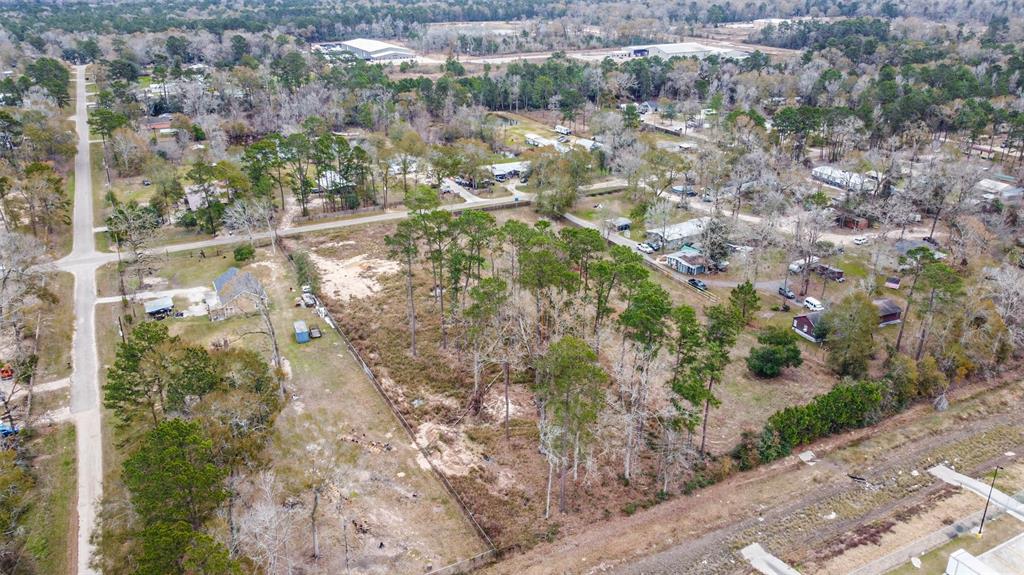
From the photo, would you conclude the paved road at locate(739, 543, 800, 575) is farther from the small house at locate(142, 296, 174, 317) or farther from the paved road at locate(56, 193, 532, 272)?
the paved road at locate(56, 193, 532, 272)

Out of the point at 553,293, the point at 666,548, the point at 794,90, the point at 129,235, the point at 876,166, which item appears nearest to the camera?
the point at 666,548

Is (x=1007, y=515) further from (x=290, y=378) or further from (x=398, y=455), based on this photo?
(x=290, y=378)

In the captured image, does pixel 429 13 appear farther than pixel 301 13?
Yes

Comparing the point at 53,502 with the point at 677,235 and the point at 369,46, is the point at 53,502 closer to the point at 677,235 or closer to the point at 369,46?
the point at 677,235

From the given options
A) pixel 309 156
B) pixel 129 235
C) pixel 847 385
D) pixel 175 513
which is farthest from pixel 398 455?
pixel 309 156

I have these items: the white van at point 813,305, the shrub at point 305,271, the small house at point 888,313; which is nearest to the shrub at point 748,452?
the white van at point 813,305

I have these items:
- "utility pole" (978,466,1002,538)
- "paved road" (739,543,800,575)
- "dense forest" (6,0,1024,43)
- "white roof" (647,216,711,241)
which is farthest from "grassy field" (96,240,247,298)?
"dense forest" (6,0,1024,43)

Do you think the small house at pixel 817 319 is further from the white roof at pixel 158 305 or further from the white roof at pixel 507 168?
the white roof at pixel 158 305

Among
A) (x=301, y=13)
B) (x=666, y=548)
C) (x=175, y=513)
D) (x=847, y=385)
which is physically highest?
(x=301, y=13)
